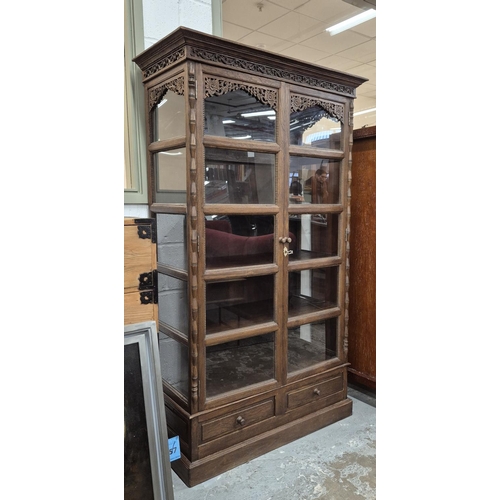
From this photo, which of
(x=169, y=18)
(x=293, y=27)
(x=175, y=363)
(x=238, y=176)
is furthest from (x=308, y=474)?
(x=293, y=27)

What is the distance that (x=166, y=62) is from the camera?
1542 mm

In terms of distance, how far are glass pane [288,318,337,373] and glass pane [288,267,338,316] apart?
0.09m

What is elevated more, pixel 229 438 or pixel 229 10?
pixel 229 10

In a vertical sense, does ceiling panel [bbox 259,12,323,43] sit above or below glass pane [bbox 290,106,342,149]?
above

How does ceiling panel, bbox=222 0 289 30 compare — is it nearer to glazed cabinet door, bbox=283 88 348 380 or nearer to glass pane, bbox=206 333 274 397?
glazed cabinet door, bbox=283 88 348 380

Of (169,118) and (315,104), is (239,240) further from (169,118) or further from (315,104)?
(315,104)

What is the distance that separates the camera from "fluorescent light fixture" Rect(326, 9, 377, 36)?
12.8 feet

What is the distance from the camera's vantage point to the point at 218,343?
161 cm

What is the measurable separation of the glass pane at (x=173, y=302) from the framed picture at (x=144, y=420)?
1.21 ft

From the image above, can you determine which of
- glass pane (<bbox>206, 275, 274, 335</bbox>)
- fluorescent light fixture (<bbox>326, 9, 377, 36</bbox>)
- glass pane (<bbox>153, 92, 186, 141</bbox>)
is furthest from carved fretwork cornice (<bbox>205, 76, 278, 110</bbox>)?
fluorescent light fixture (<bbox>326, 9, 377, 36</bbox>)

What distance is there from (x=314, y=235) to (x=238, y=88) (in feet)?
2.50
